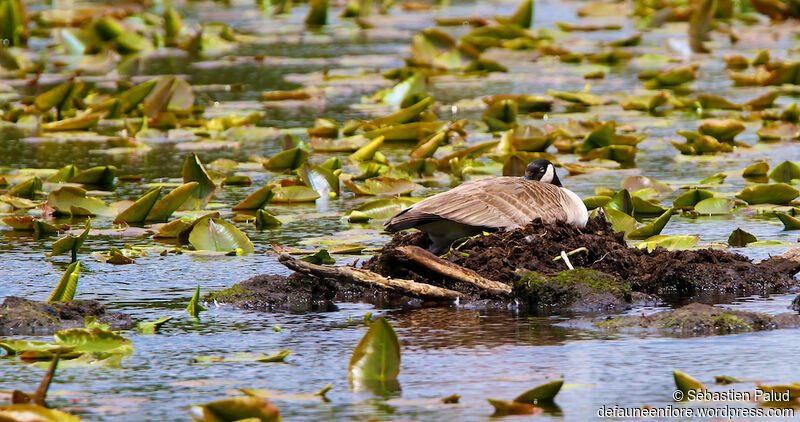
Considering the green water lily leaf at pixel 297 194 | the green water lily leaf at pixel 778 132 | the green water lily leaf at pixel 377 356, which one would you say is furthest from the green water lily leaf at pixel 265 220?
the green water lily leaf at pixel 778 132

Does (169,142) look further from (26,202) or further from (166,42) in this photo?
(166,42)

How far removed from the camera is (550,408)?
464 cm

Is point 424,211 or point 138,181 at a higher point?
point 424,211

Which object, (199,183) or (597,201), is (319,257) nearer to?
(199,183)

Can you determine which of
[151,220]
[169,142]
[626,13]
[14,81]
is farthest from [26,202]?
[626,13]

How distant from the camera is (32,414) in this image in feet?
13.9

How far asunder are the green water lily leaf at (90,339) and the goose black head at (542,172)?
3.45 meters

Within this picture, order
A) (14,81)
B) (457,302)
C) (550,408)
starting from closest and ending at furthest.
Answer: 1. (550,408)
2. (457,302)
3. (14,81)

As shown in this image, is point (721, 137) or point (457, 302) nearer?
point (457, 302)

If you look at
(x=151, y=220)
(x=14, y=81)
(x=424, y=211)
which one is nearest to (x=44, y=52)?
(x=14, y=81)

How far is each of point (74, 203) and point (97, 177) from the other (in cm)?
101

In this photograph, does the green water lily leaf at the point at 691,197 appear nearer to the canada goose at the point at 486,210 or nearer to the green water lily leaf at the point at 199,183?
the canada goose at the point at 486,210

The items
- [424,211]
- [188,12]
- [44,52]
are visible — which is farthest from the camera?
[188,12]

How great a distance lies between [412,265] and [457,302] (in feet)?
1.15
